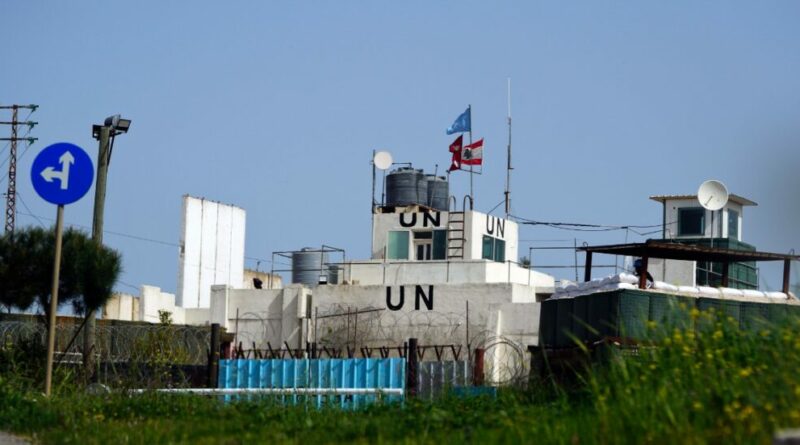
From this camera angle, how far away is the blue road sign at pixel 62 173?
16.0 meters

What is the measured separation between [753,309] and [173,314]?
35462 millimetres

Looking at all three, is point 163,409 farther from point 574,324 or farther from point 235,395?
point 574,324

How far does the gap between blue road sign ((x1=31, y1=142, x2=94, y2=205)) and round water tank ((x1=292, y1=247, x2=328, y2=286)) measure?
1394 inches

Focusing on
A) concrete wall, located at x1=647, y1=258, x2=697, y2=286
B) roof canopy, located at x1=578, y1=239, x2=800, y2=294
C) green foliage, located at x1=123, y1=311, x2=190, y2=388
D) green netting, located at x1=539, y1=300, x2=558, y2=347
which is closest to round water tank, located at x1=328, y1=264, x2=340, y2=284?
green foliage, located at x1=123, y1=311, x2=190, y2=388

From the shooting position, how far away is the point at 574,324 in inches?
915

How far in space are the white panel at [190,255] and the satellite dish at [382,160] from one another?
8.45 metres

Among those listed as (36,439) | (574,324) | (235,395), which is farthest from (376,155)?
(36,439)

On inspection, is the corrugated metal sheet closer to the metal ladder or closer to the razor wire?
the razor wire

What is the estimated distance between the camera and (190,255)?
5525 centimetres

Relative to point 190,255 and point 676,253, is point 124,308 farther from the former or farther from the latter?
point 676,253

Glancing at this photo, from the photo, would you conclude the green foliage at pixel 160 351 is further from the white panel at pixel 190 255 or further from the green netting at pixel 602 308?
the white panel at pixel 190 255

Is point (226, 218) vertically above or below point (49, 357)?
above

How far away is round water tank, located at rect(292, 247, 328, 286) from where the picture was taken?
52.0m

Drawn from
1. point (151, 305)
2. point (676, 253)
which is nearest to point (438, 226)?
point (151, 305)
